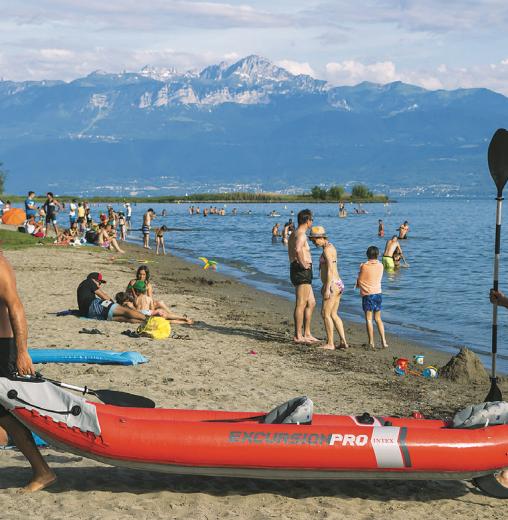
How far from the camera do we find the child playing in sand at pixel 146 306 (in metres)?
12.9

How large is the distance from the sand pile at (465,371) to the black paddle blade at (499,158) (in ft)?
9.00

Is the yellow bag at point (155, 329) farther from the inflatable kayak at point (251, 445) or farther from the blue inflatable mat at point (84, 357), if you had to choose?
the inflatable kayak at point (251, 445)

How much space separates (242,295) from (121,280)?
2.89 meters

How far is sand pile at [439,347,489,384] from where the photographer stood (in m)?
9.87

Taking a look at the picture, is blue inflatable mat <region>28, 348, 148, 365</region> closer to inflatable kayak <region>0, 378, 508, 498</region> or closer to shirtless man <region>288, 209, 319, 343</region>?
shirtless man <region>288, 209, 319, 343</region>

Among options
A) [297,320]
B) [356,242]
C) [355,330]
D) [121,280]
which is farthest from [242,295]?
[356,242]

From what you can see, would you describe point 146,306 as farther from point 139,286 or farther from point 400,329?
point 400,329

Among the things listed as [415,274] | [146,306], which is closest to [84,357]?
[146,306]

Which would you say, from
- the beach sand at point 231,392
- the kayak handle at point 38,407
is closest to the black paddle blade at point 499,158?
the beach sand at point 231,392

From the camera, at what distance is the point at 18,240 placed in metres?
29.0

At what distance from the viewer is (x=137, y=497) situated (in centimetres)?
566

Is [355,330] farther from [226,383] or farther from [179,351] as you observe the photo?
[226,383]

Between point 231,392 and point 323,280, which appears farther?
point 323,280

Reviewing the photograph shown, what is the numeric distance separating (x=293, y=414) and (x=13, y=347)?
2020 mm
